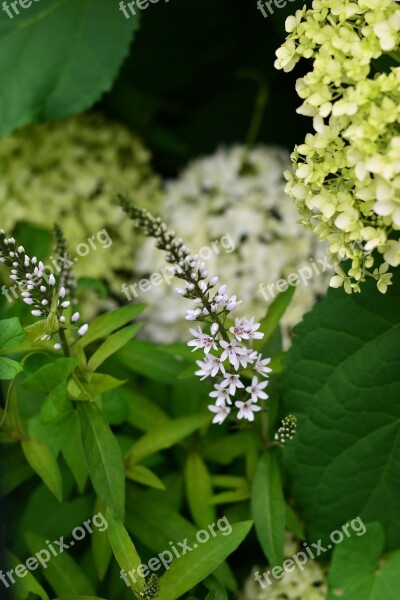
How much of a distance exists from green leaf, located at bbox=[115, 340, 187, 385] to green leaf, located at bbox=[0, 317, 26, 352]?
28cm

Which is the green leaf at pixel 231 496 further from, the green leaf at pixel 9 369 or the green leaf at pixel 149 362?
the green leaf at pixel 9 369

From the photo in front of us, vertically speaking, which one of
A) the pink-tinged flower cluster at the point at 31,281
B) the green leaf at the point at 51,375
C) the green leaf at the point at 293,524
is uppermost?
the pink-tinged flower cluster at the point at 31,281

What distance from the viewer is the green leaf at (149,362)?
1.27 m

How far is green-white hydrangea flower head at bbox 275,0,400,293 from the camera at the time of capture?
2.89 feet

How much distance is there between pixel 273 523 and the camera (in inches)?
44.6

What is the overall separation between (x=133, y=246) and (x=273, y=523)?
31.0 inches

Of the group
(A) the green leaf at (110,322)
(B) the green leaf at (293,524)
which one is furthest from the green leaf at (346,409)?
(A) the green leaf at (110,322)

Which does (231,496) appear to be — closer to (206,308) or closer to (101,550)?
(101,550)

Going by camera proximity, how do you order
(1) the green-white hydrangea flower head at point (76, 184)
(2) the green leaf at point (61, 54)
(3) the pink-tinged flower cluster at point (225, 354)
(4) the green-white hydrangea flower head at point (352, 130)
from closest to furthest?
(4) the green-white hydrangea flower head at point (352, 130), (3) the pink-tinged flower cluster at point (225, 354), (2) the green leaf at point (61, 54), (1) the green-white hydrangea flower head at point (76, 184)

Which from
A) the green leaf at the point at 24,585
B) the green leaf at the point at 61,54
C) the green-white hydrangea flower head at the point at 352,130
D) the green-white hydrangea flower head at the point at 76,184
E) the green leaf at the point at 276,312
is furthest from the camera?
the green-white hydrangea flower head at the point at 76,184

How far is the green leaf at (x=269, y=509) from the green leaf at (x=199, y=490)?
96 millimetres

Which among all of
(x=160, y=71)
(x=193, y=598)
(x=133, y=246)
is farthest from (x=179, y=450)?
(x=160, y=71)

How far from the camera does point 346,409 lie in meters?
1.21

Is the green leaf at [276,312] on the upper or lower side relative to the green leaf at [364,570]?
upper
